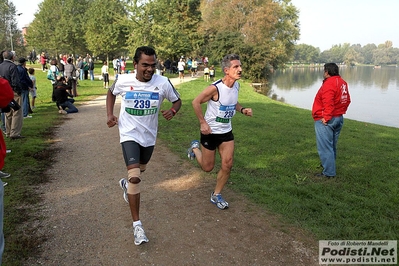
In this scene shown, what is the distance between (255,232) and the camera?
415 centimetres

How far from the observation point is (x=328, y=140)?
246 inches

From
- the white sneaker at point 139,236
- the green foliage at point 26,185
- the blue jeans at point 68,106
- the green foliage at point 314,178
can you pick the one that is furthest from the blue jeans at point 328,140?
the blue jeans at point 68,106

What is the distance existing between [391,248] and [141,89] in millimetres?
3525

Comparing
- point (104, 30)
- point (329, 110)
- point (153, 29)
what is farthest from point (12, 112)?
point (104, 30)

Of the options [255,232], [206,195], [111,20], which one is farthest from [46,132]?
[111,20]

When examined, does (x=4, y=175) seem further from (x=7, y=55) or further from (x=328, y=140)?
(x=328, y=140)

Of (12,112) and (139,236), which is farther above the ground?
(12,112)

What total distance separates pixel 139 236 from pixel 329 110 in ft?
13.4

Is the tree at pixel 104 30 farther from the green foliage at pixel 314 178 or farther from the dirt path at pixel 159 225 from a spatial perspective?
the dirt path at pixel 159 225

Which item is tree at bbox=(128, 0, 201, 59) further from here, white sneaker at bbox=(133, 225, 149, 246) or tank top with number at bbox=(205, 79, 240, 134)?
white sneaker at bbox=(133, 225, 149, 246)

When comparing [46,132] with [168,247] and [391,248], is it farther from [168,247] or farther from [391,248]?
[391,248]

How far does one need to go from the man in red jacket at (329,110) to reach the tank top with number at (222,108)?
86.0 inches

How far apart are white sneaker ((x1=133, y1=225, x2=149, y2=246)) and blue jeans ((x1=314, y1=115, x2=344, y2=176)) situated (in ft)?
13.2

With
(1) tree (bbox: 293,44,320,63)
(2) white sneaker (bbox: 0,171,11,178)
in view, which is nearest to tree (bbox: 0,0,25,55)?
(2) white sneaker (bbox: 0,171,11,178)
